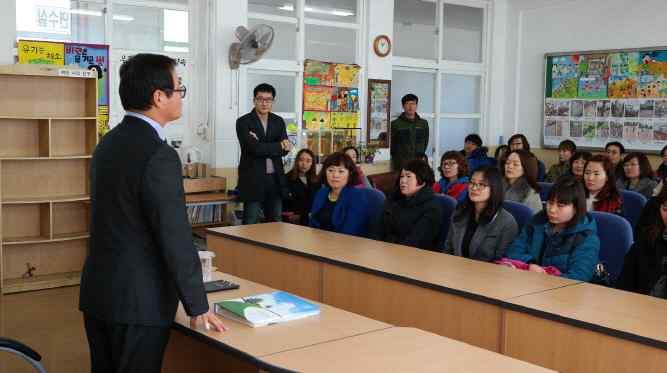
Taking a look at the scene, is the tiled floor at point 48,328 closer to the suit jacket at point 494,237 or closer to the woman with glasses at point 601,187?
the suit jacket at point 494,237

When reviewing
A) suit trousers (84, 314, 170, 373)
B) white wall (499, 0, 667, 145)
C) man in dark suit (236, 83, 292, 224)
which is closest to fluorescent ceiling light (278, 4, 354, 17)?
man in dark suit (236, 83, 292, 224)

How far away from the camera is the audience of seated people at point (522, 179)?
4.97m

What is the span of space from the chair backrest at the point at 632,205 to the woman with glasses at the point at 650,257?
5.37ft

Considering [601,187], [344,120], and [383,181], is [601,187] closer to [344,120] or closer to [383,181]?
[383,181]

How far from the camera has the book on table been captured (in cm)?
230

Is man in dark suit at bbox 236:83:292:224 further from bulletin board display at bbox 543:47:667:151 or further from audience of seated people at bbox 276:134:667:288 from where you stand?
bulletin board display at bbox 543:47:667:151

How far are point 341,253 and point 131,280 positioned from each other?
1.64 metres

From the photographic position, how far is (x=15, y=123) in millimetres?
5496

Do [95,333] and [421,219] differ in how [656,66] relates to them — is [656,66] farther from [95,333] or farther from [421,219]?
[95,333]

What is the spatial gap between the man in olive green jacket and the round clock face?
1.85 ft

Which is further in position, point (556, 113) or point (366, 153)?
point (556, 113)

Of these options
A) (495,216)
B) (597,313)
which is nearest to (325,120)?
(495,216)

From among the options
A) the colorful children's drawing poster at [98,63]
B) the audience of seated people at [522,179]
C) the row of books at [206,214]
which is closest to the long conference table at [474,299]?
the audience of seated people at [522,179]

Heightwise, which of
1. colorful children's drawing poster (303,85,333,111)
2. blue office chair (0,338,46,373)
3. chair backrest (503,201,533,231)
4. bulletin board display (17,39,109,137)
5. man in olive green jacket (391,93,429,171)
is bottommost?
blue office chair (0,338,46,373)
